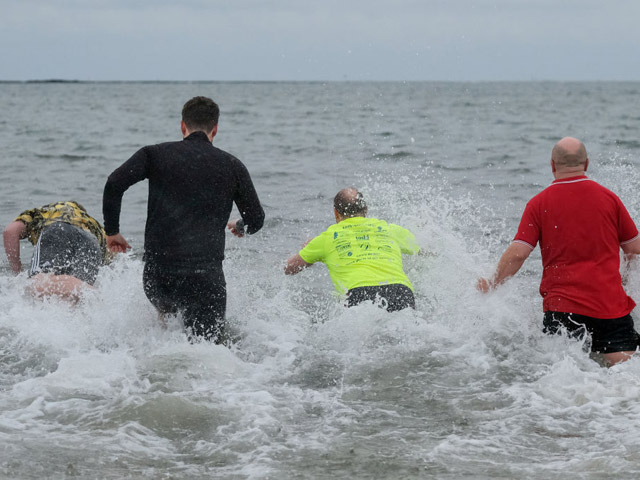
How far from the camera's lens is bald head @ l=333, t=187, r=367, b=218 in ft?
24.3

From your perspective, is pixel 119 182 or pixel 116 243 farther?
pixel 116 243

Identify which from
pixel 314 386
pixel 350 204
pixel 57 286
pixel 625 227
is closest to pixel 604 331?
pixel 625 227

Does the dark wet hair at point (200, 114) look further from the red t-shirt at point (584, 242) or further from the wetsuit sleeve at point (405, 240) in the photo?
the red t-shirt at point (584, 242)

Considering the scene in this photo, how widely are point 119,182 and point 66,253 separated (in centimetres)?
196

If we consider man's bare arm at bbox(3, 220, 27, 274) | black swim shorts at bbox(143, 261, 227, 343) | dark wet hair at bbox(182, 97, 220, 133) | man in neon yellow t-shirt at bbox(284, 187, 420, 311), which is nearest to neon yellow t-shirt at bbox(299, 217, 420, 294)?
man in neon yellow t-shirt at bbox(284, 187, 420, 311)

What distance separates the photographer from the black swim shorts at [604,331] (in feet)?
19.3

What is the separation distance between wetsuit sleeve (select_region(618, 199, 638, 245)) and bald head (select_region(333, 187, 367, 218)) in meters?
2.36

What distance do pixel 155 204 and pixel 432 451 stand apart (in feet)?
9.15

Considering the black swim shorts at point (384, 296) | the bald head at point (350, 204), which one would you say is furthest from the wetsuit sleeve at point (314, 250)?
the black swim shorts at point (384, 296)

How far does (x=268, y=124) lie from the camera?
41.5 metres

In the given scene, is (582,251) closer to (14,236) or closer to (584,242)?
(584,242)

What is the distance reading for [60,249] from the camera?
7414 millimetres

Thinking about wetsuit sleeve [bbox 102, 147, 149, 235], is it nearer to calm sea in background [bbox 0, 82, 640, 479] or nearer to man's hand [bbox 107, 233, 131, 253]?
man's hand [bbox 107, 233, 131, 253]

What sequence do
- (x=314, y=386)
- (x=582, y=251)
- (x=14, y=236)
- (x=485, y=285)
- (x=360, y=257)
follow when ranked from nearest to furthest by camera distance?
1. (x=314, y=386)
2. (x=582, y=251)
3. (x=485, y=285)
4. (x=360, y=257)
5. (x=14, y=236)
